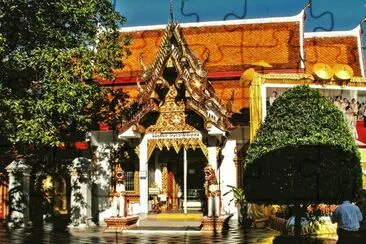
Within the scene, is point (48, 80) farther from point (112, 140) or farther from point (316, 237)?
point (316, 237)

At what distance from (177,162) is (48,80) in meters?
6.32

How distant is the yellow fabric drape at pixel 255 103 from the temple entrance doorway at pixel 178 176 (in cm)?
226

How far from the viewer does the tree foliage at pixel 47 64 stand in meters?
14.9

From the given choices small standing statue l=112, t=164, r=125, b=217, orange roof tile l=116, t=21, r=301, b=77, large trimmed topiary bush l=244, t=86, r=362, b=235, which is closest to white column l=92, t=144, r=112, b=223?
small standing statue l=112, t=164, r=125, b=217

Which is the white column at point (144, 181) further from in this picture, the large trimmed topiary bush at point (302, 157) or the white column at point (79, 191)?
the large trimmed topiary bush at point (302, 157)

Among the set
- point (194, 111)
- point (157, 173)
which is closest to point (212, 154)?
point (194, 111)

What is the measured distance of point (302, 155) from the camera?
11836 mm

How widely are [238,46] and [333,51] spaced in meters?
4.05

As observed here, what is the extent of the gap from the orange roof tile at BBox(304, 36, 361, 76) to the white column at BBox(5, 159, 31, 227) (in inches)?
452

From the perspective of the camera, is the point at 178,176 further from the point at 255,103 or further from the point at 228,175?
the point at 255,103

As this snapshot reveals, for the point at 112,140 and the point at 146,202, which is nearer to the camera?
the point at 146,202

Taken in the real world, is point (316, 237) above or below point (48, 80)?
below

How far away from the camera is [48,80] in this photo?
15.8 metres

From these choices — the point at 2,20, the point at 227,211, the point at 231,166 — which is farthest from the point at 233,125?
the point at 2,20
